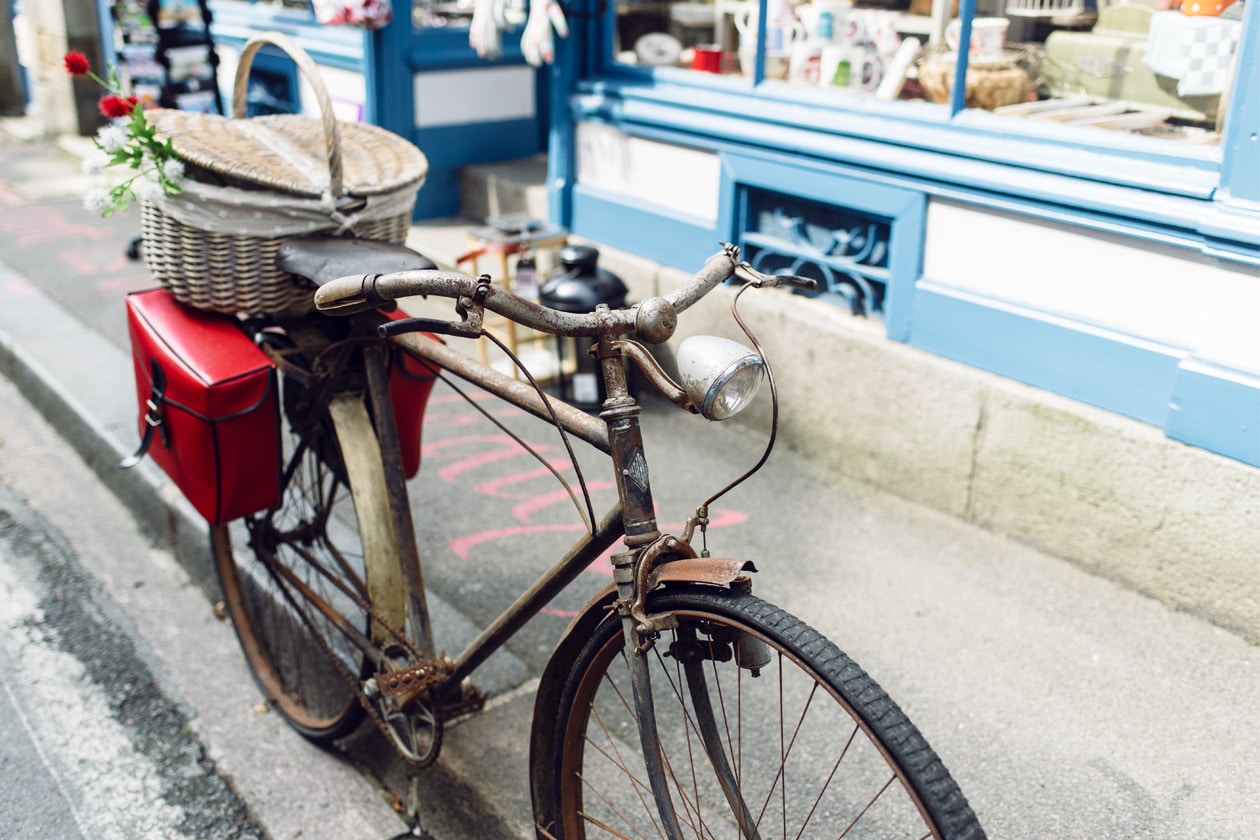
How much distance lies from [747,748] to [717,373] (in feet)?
5.15

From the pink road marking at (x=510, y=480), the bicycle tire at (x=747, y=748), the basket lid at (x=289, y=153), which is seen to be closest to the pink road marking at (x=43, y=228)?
the pink road marking at (x=510, y=480)

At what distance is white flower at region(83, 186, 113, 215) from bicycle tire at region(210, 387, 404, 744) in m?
0.65

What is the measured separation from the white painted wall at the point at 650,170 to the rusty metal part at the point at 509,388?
2.90 meters

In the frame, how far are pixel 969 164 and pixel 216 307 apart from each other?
8.91 ft

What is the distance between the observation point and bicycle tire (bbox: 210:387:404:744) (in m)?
2.89

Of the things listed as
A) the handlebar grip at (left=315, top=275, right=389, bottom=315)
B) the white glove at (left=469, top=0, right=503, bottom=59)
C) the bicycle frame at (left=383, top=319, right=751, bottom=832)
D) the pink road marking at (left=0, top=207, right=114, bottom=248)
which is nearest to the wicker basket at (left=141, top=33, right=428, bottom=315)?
the handlebar grip at (left=315, top=275, right=389, bottom=315)

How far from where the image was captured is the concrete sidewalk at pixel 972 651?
292cm

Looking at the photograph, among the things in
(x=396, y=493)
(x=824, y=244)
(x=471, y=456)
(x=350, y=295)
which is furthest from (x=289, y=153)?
(x=824, y=244)

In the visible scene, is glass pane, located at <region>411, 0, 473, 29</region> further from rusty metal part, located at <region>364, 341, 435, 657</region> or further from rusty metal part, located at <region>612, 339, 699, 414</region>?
rusty metal part, located at <region>612, 339, 699, 414</region>

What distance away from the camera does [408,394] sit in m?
3.23

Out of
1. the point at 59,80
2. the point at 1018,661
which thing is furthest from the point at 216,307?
the point at 59,80

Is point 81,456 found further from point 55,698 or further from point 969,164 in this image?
point 969,164

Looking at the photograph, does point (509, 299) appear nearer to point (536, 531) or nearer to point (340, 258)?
point (340, 258)

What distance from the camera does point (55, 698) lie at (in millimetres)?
3574
